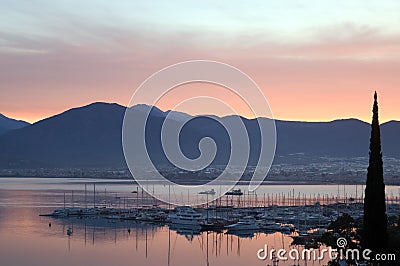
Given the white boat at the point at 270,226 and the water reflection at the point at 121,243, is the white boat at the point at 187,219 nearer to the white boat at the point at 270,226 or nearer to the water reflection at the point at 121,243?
the water reflection at the point at 121,243

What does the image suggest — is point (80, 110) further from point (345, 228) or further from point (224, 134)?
point (345, 228)

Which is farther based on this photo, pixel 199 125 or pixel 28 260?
pixel 199 125

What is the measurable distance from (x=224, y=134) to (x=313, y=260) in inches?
6121

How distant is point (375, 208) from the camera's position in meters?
14.6

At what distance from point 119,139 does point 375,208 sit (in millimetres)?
167935

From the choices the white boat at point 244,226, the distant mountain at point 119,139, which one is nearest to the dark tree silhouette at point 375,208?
the white boat at point 244,226

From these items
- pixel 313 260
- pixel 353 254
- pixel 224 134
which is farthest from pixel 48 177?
pixel 353 254

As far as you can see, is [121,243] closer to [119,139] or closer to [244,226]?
[244,226]

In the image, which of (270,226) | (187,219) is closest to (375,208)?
(270,226)

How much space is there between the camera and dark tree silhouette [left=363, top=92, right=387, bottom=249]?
1455cm

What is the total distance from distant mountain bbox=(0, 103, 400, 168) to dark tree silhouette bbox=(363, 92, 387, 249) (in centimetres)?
13987

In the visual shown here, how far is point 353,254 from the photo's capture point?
628 inches

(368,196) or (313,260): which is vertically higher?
(368,196)

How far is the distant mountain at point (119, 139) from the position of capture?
166 meters
